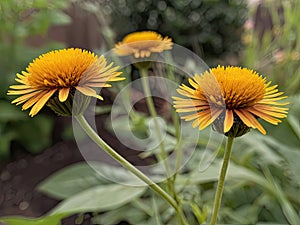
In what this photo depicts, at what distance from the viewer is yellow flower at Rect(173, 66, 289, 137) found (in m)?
0.33

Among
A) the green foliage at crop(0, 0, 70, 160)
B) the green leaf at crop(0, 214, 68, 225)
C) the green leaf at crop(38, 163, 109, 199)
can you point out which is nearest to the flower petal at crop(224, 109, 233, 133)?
the green leaf at crop(0, 214, 68, 225)

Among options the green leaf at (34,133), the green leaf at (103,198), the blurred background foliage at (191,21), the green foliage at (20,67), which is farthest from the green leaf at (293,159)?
the blurred background foliage at (191,21)

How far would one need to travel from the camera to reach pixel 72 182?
0.78 metres

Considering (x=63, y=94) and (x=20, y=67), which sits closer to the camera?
(x=63, y=94)

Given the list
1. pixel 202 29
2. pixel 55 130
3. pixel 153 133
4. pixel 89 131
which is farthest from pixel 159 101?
pixel 202 29

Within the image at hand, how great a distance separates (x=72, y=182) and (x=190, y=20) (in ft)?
3.35

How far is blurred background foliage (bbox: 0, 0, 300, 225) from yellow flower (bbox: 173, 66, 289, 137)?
0.65 feet

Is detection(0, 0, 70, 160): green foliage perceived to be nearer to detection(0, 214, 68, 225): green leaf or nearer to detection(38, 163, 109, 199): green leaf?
detection(38, 163, 109, 199): green leaf

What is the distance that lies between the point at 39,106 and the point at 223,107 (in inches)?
5.2

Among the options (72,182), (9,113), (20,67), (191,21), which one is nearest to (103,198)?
(72,182)

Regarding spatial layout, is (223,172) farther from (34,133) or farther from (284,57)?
(34,133)

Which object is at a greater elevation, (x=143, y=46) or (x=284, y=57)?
(x=284, y=57)

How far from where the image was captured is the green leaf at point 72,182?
2.52ft

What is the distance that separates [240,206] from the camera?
2.41ft
